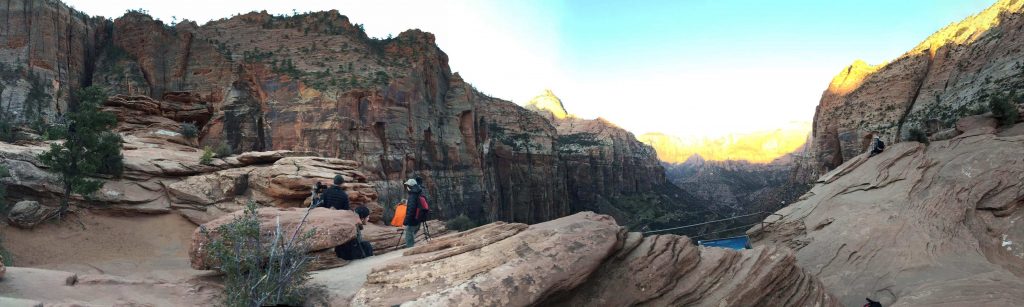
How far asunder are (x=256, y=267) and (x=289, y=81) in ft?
100

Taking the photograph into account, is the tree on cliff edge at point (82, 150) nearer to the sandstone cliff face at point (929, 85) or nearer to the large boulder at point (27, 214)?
the large boulder at point (27, 214)

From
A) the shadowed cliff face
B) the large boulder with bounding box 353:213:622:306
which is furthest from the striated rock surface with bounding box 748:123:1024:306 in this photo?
the shadowed cliff face

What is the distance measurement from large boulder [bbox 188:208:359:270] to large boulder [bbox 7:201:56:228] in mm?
4623

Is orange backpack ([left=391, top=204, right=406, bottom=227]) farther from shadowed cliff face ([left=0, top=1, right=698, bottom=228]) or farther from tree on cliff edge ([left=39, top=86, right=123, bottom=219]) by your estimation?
shadowed cliff face ([left=0, top=1, right=698, bottom=228])

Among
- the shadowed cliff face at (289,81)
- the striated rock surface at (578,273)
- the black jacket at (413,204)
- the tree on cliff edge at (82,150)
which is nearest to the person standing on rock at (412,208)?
the black jacket at (413,204)

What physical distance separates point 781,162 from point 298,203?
156 m

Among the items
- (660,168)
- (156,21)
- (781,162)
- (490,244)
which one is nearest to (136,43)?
(156,21)

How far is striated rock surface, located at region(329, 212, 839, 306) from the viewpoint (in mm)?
5078

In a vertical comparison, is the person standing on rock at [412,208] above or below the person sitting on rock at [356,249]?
above

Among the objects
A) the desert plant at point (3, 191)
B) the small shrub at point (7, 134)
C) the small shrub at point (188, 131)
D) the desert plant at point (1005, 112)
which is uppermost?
the small shrub at point (188, 131)

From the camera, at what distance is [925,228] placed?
36.9 feet

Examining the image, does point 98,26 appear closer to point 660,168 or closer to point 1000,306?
point 1000,306

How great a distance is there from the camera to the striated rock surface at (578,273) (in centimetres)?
508

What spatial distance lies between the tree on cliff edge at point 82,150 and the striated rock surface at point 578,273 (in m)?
7.89
